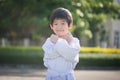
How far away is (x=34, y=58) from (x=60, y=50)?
1596 cm

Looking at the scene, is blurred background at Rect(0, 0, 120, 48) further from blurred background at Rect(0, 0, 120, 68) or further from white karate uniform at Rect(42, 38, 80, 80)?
white karate uniform at Rect(42, 38, 80, 80)

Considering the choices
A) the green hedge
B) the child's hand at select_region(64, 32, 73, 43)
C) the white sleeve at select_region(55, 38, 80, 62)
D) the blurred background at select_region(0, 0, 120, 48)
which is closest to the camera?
the white sleeve at select_region(55, 38, 80, 62)

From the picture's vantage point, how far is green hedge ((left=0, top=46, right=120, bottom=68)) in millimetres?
19578

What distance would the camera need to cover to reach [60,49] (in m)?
3.61

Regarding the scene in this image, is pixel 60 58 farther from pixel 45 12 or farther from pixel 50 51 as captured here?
pixel 45 12

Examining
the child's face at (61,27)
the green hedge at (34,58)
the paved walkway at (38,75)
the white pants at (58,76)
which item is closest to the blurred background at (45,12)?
the green hedge at (34,58)

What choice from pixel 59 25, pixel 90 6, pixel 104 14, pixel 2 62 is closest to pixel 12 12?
pixel 2 62

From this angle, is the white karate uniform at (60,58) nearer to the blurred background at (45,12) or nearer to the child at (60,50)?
the child at (60,50)

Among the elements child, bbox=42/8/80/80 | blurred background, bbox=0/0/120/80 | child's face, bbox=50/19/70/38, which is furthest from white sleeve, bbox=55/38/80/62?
blurred background, bbox=0/0/120/80

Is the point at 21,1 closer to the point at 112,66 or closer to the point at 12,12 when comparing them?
the point at 12,12

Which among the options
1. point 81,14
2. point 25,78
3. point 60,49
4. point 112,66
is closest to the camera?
point 60,49

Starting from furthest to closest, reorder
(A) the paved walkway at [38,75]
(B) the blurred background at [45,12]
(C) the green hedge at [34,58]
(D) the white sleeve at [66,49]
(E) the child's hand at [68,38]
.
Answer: (C) the green hedge at [34,58] < (B) the blurred background at [45,12] < (A) the paved walkway at [38,75] < (E) the child's hand at [68,38] < (D) the white sleeve at [66,49]

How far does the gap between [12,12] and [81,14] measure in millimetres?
4112

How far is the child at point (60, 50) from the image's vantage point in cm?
362
